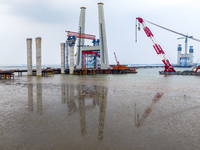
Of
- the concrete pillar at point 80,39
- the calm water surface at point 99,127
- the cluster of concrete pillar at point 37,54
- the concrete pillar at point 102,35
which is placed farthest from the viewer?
the concrete pillar at point 80,39

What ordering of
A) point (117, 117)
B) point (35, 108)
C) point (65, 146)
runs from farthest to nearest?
point (35, 108) < point (117, 117) < point (65, 146)

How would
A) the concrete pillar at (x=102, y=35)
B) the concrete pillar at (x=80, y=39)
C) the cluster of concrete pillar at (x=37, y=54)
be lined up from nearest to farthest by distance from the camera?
the cluster of concrete pillar at (x=37, y=54)
the concrete pillar at (x=102, y=35)
the concrete pillar at (x=80, y=39)

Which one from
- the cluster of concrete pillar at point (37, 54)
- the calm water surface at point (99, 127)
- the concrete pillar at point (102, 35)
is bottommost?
the calm water surface at point (99, 127)

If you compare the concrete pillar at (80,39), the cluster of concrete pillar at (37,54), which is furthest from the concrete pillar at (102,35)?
the cluster of concrete pillar at (37,54)

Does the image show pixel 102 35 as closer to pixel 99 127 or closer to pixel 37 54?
pixel 37 54

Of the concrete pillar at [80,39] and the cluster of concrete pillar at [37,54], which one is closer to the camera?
the cluster of concrete pillar at [37,54]

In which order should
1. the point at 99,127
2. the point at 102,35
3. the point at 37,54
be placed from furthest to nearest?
the point at 102,35 < the point at 37,54 < the point at 99,127

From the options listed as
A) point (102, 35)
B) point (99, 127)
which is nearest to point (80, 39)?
point (102, 35)

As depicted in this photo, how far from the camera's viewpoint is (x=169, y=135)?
7.90m

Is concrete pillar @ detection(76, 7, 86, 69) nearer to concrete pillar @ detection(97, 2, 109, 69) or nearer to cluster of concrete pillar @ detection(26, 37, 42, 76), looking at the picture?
concrete pillar @ detection(97, 2, 109, 69)

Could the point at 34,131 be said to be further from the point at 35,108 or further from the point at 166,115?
the point at 166,115

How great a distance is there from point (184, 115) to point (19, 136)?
970 cm

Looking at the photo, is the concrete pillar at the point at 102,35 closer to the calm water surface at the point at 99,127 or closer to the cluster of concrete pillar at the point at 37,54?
the cluster of concrete pillar at the point at 37,54

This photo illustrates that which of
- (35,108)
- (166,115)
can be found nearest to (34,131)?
(35,108)
